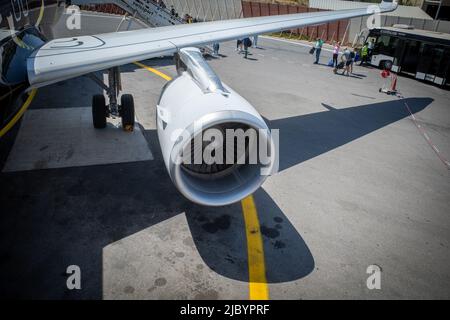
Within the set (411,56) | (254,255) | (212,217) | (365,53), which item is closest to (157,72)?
(212,217)

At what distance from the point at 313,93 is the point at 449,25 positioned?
22.7m

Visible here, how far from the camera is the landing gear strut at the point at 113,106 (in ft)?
29.6

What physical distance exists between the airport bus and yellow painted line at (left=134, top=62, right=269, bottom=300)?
1852cm

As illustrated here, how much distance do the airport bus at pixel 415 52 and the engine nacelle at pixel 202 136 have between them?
62.0ft

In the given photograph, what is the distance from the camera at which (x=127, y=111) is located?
9367 millimetres

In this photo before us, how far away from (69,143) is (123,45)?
3.41m

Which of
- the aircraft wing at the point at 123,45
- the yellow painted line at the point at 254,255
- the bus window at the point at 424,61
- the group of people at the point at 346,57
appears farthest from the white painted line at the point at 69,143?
the bus window at the point at 424,61

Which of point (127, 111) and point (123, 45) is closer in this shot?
point (123, 45)

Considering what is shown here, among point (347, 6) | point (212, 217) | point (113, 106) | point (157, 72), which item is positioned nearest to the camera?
point (212, 217)

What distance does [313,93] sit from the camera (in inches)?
614

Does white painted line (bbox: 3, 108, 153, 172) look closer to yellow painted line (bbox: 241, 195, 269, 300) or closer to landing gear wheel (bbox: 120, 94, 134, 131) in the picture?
landing gear wheel (bbox: 120, 94, 134, 131)

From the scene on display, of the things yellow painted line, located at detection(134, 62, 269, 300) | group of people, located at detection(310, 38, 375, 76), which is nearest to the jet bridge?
group of people, located at detection(310, 38, 375, 76)

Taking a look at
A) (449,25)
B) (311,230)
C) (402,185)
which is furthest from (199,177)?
(449,25)

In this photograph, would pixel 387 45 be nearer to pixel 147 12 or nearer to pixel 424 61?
pixel 424 61
